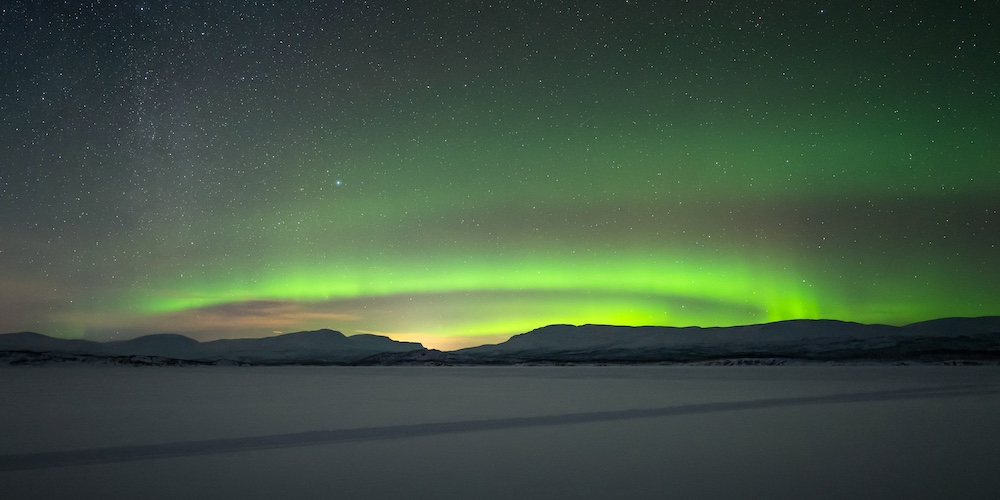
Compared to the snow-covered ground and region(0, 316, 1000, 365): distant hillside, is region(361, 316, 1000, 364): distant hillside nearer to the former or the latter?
region(0, 316, 1000, 365): distant hillside

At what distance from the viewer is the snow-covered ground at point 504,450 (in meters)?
5.55

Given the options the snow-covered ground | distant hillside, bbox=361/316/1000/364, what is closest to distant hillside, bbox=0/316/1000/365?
distant hillside, bbox=361/316/1000/364

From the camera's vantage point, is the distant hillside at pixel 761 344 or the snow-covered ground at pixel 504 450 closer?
the snow-covered ground at pixel 504 450

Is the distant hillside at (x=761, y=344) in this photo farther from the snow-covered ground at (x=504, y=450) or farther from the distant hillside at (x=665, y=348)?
the snow-covered ground at (x=504, y=450)

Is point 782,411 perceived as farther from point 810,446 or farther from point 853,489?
point 853,489

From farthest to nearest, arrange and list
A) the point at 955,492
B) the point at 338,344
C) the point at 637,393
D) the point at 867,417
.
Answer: the point at 338,344 → the point at 637,393 → the point at 867,417 → the point at 955,492

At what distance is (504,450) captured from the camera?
777cm

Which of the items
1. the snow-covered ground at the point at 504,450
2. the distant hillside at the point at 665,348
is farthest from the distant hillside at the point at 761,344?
the snow-covered ground at the point at 504,450

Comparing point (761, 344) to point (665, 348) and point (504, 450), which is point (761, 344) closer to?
point (665, 348)

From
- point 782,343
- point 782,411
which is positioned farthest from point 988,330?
point 782,411

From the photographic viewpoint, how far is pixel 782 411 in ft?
41.7

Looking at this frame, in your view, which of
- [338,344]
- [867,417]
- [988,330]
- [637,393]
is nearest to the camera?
[867,417]

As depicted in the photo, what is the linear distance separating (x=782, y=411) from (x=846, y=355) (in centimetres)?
11371

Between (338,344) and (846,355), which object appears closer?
(846,355)
